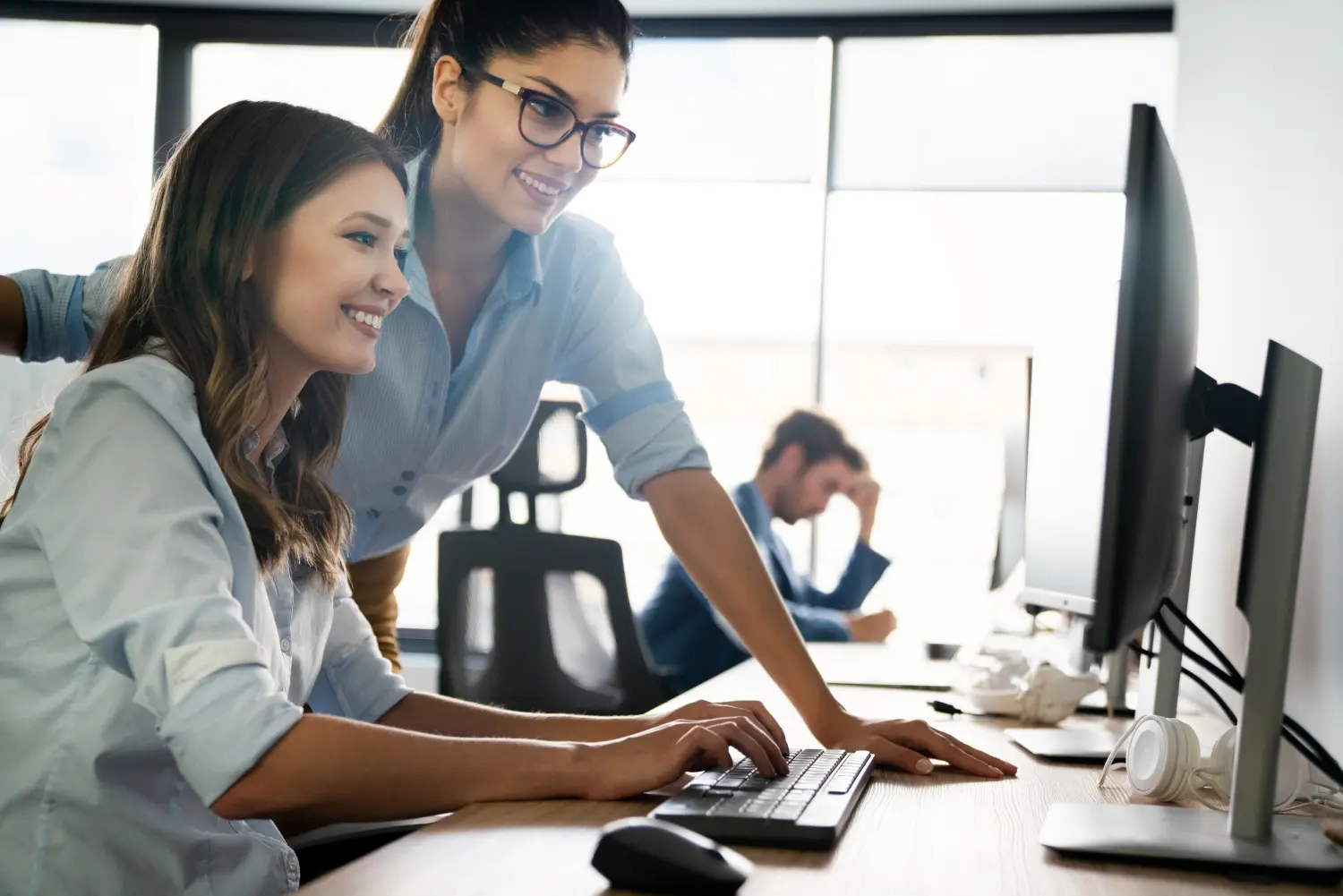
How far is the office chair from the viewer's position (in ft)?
8.39

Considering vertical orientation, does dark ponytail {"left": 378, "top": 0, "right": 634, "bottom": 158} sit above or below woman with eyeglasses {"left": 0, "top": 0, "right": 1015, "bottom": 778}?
above

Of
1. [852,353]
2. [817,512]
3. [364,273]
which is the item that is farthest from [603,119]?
[852,353]

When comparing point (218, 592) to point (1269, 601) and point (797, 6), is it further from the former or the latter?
point (797, 6)

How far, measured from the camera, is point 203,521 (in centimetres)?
90

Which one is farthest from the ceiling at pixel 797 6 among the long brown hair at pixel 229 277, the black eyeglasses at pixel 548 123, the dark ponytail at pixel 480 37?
the long brown hair at pixel 229 277

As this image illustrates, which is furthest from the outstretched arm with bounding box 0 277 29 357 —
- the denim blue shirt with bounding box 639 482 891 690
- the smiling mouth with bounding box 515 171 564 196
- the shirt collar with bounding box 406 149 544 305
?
the denim blue shirt with bounding box 639 482 891 690

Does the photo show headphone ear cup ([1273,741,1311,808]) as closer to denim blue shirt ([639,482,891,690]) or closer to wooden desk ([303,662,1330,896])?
wooden desk ([303,662,1330,896])

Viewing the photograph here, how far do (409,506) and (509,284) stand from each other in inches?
13.3

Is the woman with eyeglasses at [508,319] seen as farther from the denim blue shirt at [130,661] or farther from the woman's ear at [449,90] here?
the denim blue shirt at [130,661]

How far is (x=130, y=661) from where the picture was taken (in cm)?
85

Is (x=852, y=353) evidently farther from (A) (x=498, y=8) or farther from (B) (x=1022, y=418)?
(A) (x=498, y=8)

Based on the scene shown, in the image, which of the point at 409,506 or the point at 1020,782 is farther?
the point at 409,506

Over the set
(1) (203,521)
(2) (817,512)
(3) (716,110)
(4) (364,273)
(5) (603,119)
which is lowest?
(2) (817,512)

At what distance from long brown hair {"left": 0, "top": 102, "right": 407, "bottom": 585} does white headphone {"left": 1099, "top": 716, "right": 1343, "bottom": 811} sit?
76 cm
